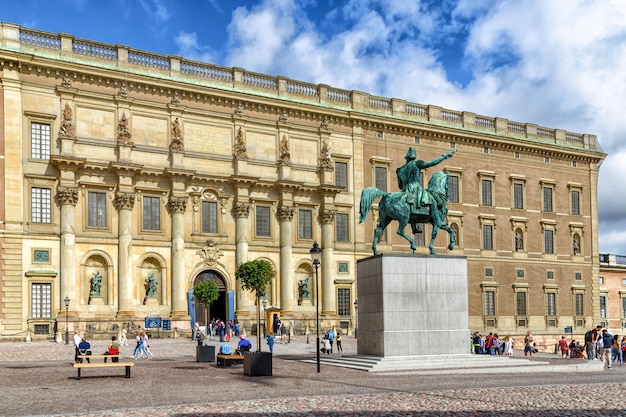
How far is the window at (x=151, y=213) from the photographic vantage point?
49.0 meters

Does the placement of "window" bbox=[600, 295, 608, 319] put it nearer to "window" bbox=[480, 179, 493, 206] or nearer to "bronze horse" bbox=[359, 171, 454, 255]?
"window" bbox=[480, 179, 493, 206]

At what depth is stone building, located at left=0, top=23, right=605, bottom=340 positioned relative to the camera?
4506 cm

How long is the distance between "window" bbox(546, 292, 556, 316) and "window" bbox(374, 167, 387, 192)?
18964 mm

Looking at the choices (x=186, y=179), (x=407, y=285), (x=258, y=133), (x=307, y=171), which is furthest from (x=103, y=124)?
(x=407, y=285)

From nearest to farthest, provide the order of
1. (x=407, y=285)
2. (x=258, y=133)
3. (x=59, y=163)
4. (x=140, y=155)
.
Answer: (x=407, y=285)
(x=59, y=163)
(x=140, y=155)
(x=258, y=133)

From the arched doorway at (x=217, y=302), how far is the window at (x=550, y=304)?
1138 inches

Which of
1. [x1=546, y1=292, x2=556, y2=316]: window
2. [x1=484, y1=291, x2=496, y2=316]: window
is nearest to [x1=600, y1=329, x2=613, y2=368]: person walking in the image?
[x1=484, y1=291, x2=496, y2=316]: window

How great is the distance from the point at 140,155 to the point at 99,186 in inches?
126

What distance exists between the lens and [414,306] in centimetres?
2900

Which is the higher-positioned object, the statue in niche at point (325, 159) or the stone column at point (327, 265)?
the statue in niche at point (325, 159)

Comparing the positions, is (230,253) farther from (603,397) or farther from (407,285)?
(603,397)

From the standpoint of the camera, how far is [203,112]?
167 ft

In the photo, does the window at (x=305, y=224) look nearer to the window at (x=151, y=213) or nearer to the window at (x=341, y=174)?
the window at (x=341, y=174)

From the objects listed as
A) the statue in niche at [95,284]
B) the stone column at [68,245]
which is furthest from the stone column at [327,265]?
the stone column at [68,245]
